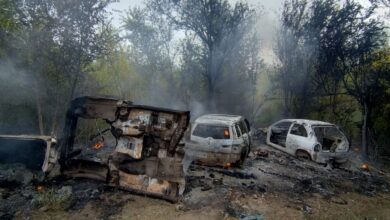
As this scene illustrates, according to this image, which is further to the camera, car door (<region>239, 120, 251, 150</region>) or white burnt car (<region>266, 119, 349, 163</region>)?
white burnt car (<region>266, 119, 349, 163</region>)

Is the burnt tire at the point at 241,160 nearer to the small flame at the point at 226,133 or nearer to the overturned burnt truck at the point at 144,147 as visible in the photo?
the small flame at the point at 226,133

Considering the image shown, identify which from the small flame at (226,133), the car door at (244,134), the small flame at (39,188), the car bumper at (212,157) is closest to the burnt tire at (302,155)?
the car door at (244,134)

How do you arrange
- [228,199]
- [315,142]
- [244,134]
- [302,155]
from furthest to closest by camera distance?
[302,155] → [315,142] → [244,134] → [228,199]

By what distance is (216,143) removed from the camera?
843 cm

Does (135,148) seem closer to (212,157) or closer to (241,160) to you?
(212,157)

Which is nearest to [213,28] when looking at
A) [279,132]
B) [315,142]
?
[279,132]

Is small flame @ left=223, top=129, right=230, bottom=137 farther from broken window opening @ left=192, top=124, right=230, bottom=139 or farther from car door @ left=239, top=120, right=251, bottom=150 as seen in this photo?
car door @ left=239, top=120, right=251, bottom=150

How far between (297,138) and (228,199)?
5102mm

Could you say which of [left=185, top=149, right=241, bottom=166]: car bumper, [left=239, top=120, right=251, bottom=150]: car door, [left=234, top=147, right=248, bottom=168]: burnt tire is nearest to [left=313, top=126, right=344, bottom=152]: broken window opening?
[left=239, top=120, right=251, bottom=150]: car door

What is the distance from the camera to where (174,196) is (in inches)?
246

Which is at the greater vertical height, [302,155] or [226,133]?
[226,133]

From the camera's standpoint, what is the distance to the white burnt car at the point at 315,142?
970cm

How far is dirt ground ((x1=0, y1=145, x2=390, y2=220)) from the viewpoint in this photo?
5.71 metres

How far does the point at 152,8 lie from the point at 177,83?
5204 millimetres
